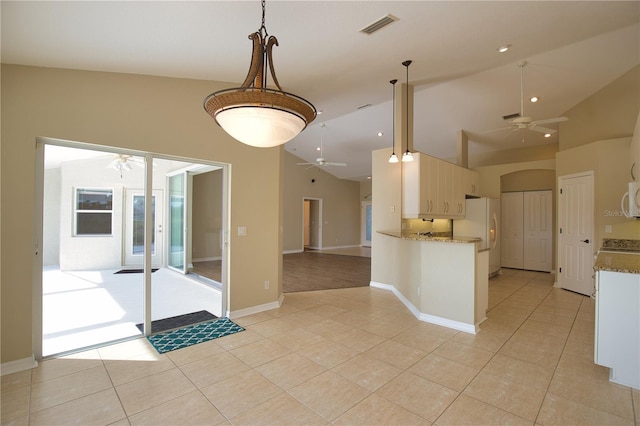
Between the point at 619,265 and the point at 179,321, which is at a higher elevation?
the point at 619,265

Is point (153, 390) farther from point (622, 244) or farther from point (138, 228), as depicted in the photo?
point (622, 244)

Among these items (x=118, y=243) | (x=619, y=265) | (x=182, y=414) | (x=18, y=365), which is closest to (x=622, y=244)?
(x=619, y=265)

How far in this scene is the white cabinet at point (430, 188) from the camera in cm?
491

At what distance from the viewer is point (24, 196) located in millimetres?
2578

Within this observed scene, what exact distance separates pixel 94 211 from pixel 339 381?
19.2ft

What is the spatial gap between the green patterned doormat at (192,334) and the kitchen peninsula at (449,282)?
2396mm

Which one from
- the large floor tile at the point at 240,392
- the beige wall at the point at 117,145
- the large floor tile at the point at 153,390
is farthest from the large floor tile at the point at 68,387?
the large floor tile at the point at 240,392

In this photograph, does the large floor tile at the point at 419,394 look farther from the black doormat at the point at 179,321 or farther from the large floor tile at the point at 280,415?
the black doormat at the point at 179,321

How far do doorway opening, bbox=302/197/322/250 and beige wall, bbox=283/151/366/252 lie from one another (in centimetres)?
17

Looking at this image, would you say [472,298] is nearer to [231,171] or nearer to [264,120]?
[264,120]

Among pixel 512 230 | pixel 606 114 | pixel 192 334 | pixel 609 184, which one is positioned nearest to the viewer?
pixel 192 334

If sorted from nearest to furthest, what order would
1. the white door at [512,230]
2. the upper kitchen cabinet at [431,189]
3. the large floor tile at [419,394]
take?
the large floor tile at [419,394] < the upper kitchen cabinet at [431,189] < the white door at [512,230]

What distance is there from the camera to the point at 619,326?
2.42 metres

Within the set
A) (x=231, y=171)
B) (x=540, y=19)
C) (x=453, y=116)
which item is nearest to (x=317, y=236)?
(x=453, y=116)
